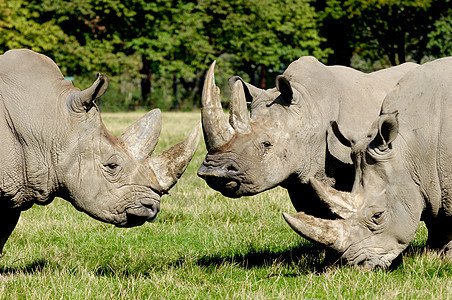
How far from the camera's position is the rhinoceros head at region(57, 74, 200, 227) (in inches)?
201

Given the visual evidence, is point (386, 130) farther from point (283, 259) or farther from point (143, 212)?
point (143, 212)

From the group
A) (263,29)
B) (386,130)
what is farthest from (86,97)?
(263,29)

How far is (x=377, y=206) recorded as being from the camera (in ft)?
17.0

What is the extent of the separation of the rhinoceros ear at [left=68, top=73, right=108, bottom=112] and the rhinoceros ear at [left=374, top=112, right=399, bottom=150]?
2.07 m

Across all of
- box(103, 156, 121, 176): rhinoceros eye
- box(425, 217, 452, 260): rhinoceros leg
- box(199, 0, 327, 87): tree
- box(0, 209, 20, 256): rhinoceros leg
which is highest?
box(199, 0, 327, 87): tree

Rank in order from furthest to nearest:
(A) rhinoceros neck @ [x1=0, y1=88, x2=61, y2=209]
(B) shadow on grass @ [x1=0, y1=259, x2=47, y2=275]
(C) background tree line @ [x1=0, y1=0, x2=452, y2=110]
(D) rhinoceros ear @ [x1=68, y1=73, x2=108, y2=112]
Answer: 1. (C) background tree line @ [x1=0, y1=0, x2=452, y2=110]
2. (B) shadow on grass @ [x1=0, y1=259, x2=47, y2=275]
3. (D) rhinoceros ear @ [x1=68, y1=73, x2=108, y2=112]
4. (A) rhinoceros neck @ [x1=0, y1=88, x2=61, y2=209]

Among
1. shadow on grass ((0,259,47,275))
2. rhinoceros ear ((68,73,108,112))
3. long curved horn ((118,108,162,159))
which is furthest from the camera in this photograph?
shadow on grass ((0,259,47,275))

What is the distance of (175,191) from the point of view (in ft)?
30.8

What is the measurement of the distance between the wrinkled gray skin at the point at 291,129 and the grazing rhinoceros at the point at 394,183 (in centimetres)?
38

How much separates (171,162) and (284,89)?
1088mm

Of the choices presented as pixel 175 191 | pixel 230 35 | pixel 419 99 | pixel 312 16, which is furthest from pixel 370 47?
pixel 419 99

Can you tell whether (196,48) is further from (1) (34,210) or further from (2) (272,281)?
(2) (272,281)

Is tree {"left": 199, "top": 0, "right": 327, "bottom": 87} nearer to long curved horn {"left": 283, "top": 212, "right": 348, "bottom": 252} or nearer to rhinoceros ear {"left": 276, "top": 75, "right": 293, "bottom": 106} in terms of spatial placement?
rhinoceros ear {"left": 276, "top": 75, "right": 293, "bottom": 106}

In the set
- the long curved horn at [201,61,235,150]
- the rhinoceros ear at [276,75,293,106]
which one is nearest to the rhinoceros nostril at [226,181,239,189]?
the long curved horn at [201,61,235,150]
